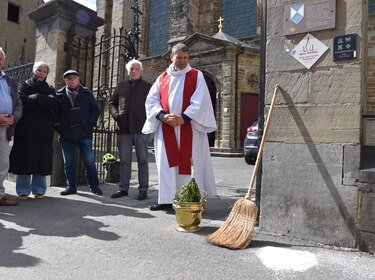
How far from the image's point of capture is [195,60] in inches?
609

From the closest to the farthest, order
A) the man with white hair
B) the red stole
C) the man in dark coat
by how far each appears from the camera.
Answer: the red stole, the man with white hair, the man in dark coat

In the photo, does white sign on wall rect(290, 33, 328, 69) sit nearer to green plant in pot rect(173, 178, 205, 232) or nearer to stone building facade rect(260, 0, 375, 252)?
stone building facade rect(260, 0, 375, 252)

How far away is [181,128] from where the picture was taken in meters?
3.92

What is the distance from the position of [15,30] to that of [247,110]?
2007 cm

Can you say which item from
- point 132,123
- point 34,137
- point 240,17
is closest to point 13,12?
point 240,17

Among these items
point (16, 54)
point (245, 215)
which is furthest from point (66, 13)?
point (16, 54)

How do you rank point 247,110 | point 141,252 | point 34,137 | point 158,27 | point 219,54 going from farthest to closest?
point 158,27 < point 247,110 < point 219,54 < point 34,137 < point 141,252

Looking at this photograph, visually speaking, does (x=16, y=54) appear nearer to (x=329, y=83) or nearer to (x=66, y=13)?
(x=66, y=13)

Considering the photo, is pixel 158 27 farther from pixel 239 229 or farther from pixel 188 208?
pixel 239 229

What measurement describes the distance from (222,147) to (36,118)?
403 inches

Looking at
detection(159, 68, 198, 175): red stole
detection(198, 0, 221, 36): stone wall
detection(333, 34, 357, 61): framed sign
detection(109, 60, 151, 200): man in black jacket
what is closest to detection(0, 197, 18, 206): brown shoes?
detection(109, 60, 151, 200): man in black jacket

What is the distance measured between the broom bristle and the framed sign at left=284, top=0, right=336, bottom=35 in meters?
1.72

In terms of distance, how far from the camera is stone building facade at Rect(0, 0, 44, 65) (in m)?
24.1

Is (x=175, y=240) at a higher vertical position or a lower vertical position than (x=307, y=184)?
lower
